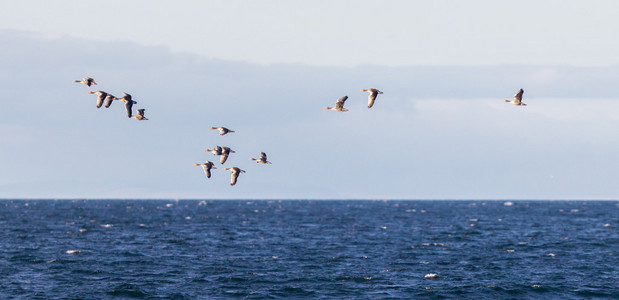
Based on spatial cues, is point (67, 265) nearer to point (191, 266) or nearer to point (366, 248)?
point (191, 266)

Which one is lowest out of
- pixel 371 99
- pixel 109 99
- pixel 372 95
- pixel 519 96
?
pixel 109 99

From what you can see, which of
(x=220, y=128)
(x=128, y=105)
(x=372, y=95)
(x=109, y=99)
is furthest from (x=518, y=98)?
(x=109, y=99)

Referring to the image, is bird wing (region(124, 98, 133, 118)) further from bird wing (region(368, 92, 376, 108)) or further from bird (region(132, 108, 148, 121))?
bird wing (region(368, 92, 376, 108))

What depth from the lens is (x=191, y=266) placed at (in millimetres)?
73188

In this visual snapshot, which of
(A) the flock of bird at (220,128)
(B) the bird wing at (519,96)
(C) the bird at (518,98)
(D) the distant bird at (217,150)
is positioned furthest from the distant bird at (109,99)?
(B) the bird wing at (519,96)

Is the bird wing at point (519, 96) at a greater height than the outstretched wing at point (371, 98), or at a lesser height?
greater

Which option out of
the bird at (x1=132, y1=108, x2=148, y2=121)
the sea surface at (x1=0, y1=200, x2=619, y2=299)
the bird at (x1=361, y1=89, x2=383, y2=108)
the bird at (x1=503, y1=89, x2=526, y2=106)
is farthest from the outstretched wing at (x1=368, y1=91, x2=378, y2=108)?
the sea surface at (x1=0, y1=200, x2=619, y2=299)

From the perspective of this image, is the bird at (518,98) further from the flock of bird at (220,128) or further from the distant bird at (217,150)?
the distant bird at (217,150)

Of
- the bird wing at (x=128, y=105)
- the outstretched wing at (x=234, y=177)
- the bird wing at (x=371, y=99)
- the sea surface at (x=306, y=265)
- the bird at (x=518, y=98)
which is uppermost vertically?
the bird at (x=518, y=98)

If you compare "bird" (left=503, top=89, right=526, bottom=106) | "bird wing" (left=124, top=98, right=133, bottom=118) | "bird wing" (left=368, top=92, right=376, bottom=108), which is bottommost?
"bird wing" (left=124, top=98, right=133, bottom=118)

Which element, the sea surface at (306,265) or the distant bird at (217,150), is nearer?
the distant bird at (217,150)

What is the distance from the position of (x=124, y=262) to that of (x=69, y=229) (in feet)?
169

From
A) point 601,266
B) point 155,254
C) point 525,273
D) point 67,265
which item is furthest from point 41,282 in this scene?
point 601,266

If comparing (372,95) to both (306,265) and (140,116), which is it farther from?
(306,265)
